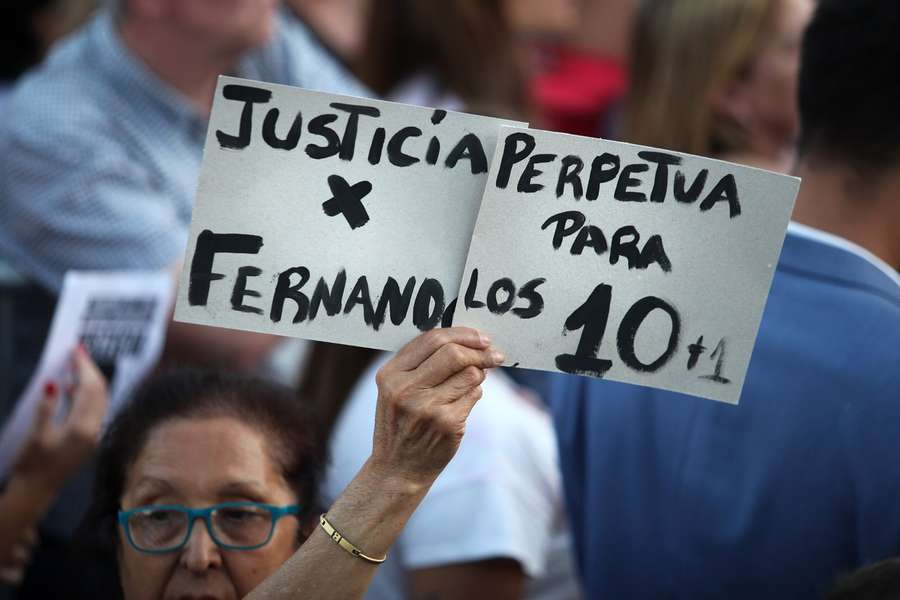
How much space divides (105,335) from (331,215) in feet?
3.26

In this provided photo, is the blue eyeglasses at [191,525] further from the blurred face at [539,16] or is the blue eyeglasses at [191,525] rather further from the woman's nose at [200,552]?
the blurred face at [539,16]

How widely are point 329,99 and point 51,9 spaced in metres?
2.69

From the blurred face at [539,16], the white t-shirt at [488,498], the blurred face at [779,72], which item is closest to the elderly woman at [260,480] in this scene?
the white t-shirt at [488,498]

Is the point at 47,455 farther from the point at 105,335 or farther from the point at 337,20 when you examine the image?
the point at 337,20

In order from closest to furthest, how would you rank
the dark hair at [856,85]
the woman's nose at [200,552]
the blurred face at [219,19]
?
the woman's nose at [200,552] → the dark hair at [856,85] → the blurred face at [219,19]

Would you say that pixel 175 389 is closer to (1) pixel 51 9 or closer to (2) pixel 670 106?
(2) pixel 670 106

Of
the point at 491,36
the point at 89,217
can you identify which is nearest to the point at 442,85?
the point at 491,36

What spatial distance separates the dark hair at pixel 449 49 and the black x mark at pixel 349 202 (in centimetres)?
185

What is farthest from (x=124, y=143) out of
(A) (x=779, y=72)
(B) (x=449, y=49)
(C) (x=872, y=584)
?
(C) (x=872, y=584)

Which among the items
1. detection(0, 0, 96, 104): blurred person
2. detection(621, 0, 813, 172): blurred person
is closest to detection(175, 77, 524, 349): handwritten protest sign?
detection(621, 0, 813, 172): blurred person

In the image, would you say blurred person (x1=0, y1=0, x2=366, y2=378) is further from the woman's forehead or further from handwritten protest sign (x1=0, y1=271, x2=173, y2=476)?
the woman's forehead

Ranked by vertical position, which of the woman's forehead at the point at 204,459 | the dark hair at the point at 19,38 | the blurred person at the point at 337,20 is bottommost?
the woman's forehead at the point at 204,459

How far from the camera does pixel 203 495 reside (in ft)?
5.93

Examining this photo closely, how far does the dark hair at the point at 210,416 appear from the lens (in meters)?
1.94
